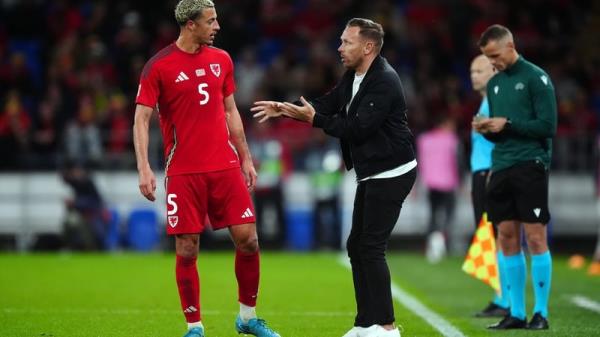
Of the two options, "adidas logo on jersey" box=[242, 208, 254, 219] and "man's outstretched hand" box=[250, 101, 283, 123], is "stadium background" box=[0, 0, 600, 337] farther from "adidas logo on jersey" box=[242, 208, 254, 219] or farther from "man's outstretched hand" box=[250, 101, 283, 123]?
"man's outstretched hand" box=[250, 101, 283, 123]

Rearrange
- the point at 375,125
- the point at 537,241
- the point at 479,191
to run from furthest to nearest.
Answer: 1. the point at 479,191
2. the point at 537,241
3. the point at 375,125

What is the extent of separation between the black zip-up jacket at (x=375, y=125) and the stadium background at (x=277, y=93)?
11243mm

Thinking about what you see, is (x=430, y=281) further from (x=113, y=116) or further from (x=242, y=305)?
(x=113, y=116)

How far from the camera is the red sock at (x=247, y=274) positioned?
8.93 m

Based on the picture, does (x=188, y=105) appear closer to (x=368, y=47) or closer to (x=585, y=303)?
(x=368, y=47)

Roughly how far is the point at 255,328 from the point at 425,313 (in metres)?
2.80

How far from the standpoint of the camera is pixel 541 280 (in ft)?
33.0

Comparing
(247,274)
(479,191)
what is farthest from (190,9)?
(479,191)

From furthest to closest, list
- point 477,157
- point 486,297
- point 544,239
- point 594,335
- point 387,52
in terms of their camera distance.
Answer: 1. point 387,52
2. point 486,297
3. point 477,157
4. point 544,239
5. point 594,335

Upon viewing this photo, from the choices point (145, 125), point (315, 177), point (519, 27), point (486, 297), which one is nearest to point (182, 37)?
point (145, 125)

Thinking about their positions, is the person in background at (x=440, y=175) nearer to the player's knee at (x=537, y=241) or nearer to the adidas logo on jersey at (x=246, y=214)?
the player's knee at (x=537, y=241)

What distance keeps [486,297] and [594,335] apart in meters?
3.66

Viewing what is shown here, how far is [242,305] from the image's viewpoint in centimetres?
899

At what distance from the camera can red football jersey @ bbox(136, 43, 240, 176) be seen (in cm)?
875
